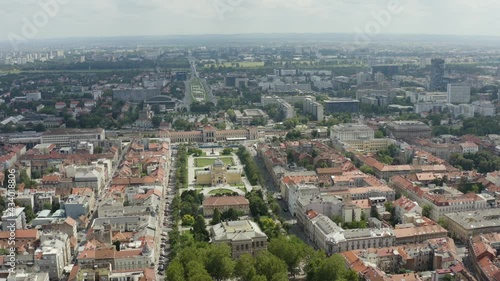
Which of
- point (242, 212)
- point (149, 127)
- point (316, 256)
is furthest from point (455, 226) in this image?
point (149, 127)

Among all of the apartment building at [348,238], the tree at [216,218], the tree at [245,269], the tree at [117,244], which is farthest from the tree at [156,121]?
the tree at [245,269]

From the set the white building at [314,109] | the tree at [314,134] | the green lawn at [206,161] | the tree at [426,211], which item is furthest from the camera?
the white building at [314,109]

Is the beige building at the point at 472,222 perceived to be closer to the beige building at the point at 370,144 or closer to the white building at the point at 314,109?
the beige building at the point at 370,144

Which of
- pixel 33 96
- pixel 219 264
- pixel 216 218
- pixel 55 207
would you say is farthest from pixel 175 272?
pixel 33 96

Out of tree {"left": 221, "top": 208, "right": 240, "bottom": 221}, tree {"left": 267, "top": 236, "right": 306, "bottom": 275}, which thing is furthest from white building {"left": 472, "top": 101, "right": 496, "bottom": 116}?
tree {"left": 267, "top": 236, "right": 306, "bottom": 275}

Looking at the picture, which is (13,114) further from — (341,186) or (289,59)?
(289,59)

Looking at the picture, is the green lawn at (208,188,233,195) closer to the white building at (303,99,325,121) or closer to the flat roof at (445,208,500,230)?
the flat roof at (445,208,500,230)

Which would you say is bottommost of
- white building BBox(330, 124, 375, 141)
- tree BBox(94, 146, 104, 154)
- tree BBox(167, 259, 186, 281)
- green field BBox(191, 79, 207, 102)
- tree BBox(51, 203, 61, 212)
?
tree BBox(51, 203, 61, 212)
